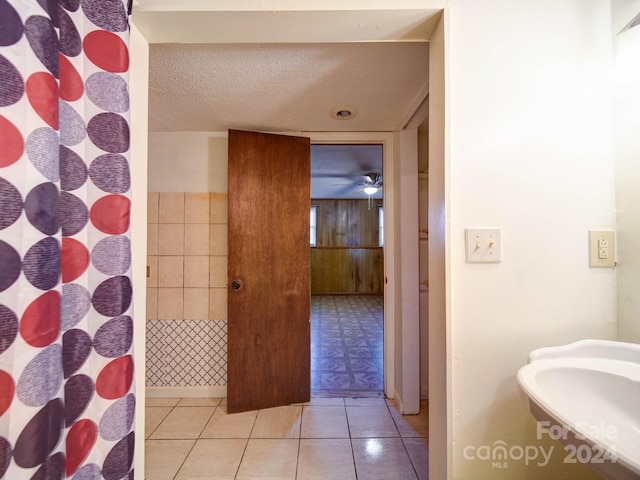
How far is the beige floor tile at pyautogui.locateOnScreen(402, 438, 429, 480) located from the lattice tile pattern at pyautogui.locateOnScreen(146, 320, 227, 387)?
4.34 ft

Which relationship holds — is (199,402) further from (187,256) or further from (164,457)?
(187,256)

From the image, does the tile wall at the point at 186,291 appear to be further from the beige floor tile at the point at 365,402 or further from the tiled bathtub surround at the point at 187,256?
the beige floor tile at the point at 365,402

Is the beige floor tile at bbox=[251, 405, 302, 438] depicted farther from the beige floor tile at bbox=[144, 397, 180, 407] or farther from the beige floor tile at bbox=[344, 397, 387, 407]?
the beige floor tile at bbox=[144, 397, 180, 407]

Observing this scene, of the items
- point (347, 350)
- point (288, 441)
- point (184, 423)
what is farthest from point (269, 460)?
point (347, 350)

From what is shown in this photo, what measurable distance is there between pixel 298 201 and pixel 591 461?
5.43ft

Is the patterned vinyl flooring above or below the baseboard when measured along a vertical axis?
below

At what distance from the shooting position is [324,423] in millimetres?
1631

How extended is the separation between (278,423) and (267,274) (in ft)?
3.12

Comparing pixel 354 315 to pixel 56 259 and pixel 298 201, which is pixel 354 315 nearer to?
pixel 298 201

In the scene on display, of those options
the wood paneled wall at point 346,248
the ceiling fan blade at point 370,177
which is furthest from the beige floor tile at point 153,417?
the wood paneled wall at point 346,248

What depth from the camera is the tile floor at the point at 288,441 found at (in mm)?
1280

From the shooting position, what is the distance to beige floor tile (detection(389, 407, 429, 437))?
154 centimetres

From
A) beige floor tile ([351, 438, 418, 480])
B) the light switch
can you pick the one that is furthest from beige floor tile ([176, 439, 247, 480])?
the light switch

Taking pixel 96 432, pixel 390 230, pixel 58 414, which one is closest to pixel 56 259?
pixel 58 414
